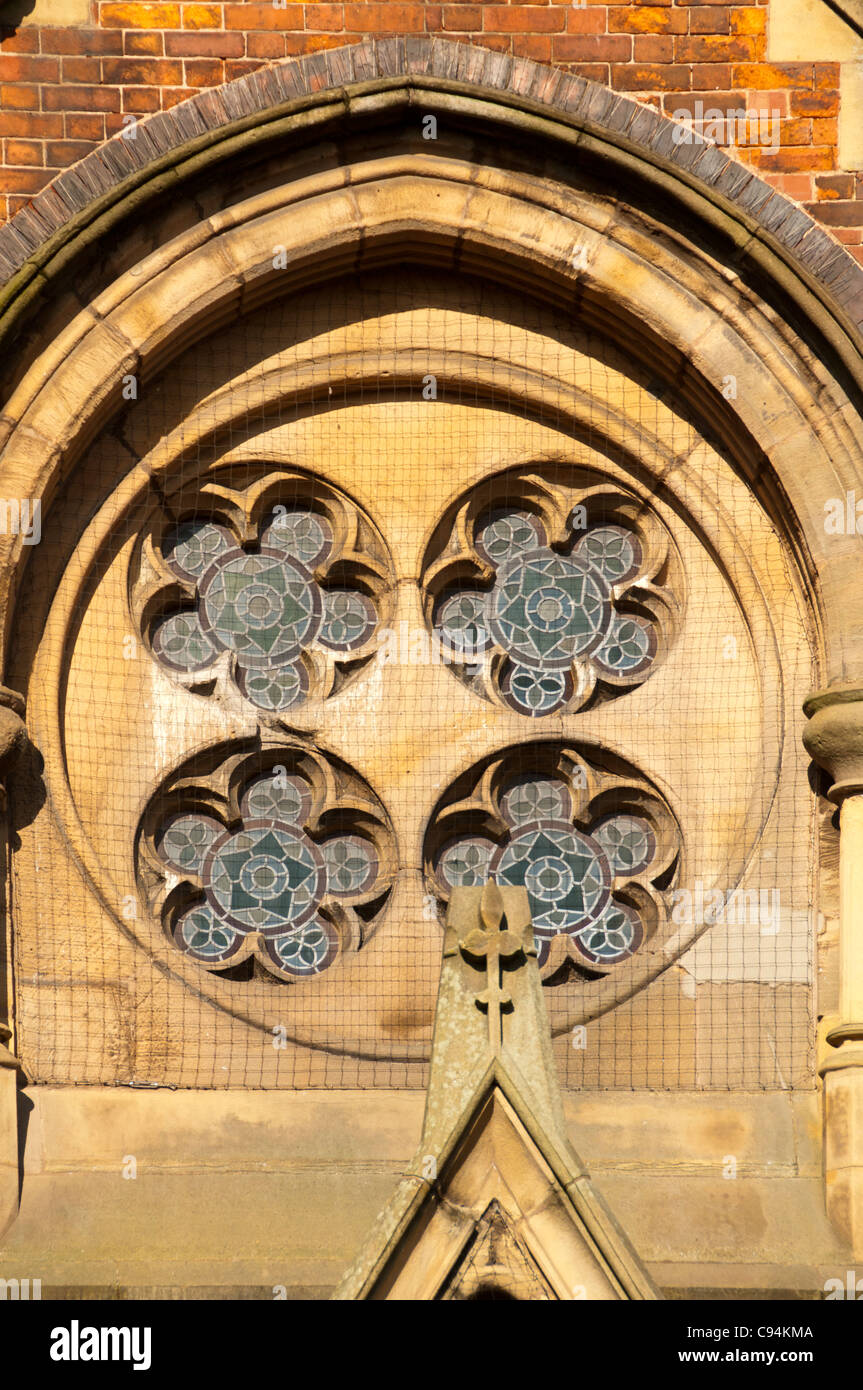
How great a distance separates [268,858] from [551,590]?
1.66 metres

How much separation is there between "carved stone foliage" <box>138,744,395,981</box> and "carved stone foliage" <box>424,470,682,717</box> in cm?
80

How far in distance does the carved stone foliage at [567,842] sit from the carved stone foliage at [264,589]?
2.62 ft

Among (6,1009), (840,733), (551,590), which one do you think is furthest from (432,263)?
(6,1009)

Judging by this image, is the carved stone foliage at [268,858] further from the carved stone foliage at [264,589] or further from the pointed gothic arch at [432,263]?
the carved stone foliage at [264,589]

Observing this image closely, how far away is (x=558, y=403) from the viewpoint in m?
10.3

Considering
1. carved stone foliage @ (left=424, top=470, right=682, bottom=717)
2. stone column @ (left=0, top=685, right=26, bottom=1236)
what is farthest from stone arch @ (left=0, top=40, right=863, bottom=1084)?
carved stone foliage @ (left=424, top=470, right=682, bottom=717)

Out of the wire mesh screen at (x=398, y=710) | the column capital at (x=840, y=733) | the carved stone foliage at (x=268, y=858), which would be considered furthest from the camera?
the carved stone foliage at (x=268, y=858)

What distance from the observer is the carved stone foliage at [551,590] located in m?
10.4

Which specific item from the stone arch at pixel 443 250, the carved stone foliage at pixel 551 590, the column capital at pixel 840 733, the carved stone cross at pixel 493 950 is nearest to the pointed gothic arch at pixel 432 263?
the stone arch at pixel 443 250

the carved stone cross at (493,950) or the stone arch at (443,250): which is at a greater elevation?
the stone arch at (443,250)

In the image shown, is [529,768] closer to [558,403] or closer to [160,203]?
[558,403]

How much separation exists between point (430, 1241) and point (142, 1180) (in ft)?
5.37

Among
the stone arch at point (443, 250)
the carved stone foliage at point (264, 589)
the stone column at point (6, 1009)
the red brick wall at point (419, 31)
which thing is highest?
the red brick wall at point (419, 31)

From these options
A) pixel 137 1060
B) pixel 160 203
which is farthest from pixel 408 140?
pixel 137 1060
